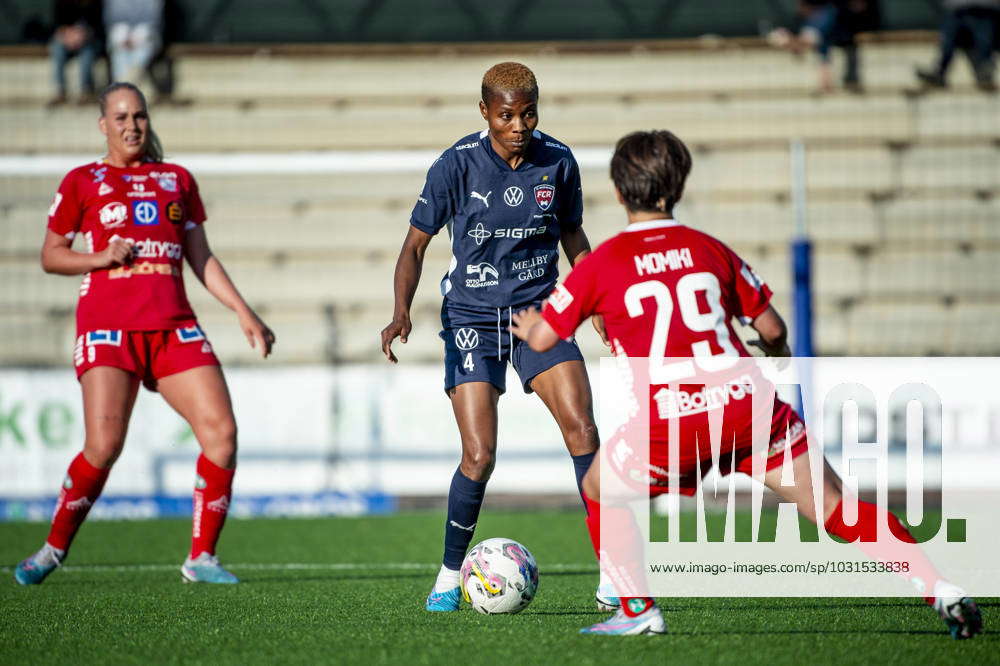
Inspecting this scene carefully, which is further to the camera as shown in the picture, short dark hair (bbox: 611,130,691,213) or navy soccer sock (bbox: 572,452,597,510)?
navy soccer sock (bbox: 572,452,597,510)

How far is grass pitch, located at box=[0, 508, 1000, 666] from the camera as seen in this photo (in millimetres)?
4004

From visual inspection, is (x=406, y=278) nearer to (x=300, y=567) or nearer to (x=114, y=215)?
(x=114, y=215)

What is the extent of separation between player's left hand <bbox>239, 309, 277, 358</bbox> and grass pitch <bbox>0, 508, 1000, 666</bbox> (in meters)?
1.05

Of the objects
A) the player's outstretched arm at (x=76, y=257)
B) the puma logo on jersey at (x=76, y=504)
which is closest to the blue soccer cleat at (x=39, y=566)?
the puma logo on jersey at (x=76, y=504)

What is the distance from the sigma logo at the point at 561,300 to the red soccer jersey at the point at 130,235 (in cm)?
249

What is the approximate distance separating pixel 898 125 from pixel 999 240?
2.75 m

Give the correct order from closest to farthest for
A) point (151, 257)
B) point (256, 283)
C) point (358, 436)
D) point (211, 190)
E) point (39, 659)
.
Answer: point (39, 659) → point (151, 257) → point (358, 436) → point (256, 283) → point (211, 190)

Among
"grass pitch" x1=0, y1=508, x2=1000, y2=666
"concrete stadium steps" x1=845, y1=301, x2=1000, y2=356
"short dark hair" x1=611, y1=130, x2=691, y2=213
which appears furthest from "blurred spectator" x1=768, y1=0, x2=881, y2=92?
"short dark hair" x1=611, y1=130, x2=691, y2=213

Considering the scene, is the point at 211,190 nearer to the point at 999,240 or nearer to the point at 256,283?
the point at 256,283

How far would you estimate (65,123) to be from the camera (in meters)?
13.5

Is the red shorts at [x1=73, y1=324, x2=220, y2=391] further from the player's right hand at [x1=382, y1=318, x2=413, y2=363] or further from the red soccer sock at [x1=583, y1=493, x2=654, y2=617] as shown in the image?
the red soccer sock at [x1=583, y1=493, x2=654, y2=617]

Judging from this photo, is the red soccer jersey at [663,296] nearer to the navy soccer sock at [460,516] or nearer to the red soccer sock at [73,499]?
the navy soccer sock at [460,516]

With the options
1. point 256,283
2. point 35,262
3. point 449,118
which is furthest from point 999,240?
point 35,262

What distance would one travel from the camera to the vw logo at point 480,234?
5.28 metres
